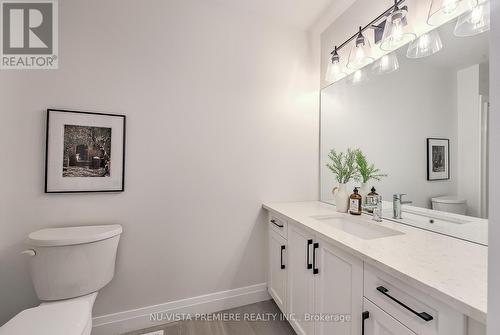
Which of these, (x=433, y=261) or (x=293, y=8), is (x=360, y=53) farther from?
(x=433, y=261)

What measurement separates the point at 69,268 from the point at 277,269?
1.36 m

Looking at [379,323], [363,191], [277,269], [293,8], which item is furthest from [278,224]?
[293,8]

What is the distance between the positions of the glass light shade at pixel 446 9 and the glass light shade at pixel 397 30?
0.40 feet

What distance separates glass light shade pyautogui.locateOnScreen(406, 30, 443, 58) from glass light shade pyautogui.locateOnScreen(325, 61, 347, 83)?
0.58 metres

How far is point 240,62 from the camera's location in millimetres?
1877

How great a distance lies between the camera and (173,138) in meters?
1.69

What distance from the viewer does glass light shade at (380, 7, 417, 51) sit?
1.30 metres

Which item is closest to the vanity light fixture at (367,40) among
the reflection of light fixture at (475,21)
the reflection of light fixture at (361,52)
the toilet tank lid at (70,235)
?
the reflection of light fixture at (361,52)

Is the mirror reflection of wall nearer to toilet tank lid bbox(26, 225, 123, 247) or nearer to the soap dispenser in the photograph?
the soap dispenser

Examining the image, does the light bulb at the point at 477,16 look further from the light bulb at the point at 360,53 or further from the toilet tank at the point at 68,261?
the toilet tank at the point at 68,261

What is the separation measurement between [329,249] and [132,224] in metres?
1.34

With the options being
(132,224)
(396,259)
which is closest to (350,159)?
(396,259)

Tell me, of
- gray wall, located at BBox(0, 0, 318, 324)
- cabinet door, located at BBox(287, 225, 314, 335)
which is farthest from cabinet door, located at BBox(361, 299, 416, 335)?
gray wall, located at BBox(0, 0, 318, 324)

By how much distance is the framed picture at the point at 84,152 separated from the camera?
4.63 ft
